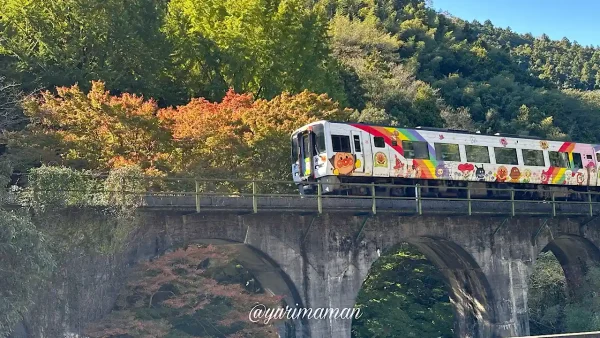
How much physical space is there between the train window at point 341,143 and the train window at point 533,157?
8591 mm

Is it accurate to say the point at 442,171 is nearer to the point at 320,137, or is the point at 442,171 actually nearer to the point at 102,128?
the point at 320,137

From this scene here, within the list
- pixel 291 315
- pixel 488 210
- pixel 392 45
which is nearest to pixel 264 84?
pixel 488 210

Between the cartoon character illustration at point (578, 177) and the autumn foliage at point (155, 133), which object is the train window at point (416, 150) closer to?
the autumn foliage at point (155, 133)

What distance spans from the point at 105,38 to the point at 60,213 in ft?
44.1

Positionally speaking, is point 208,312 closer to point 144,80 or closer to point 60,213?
point 60,213

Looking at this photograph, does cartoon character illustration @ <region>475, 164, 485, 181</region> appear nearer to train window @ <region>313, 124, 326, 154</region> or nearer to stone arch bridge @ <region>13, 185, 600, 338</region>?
stone arch bridge @ <region>13, 185, 600, 338</region>

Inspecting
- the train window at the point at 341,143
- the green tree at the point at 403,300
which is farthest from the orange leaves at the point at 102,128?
the green tree at the point at 403,300

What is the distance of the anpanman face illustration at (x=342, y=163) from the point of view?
23312mm

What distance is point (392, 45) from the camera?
63.7 m

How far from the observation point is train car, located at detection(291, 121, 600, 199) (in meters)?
23.6

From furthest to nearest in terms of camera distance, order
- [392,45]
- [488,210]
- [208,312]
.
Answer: [392,45], [488,210], [208,312]

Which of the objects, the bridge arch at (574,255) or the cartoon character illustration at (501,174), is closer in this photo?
the cartoon character illustration at (501,174)

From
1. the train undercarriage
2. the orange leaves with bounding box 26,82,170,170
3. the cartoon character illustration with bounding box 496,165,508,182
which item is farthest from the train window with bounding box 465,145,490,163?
the orange leaves with bounding box 26,82,170,170

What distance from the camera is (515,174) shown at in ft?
92.7
